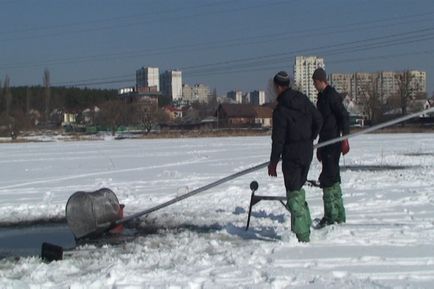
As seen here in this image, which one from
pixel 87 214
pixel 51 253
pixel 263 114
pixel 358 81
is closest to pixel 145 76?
pixel 263 114

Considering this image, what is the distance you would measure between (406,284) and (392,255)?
101cm

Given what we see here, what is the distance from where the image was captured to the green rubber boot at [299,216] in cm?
680

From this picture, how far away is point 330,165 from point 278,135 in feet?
4.27

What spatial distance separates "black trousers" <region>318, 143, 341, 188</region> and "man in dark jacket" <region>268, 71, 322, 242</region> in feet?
2.91

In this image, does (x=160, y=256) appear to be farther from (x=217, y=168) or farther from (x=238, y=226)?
(x=217, y=168)

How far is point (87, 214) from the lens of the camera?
792 centimetres

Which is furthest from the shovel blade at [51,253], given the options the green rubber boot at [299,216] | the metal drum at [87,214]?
the green rubber boot at [299,216]

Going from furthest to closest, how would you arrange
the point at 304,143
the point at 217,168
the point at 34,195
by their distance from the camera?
the point at 217,168 → the point at 34,195 → the point at 304,143

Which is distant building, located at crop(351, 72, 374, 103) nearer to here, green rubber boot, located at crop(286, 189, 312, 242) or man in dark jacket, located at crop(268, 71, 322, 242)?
man in dark jacket, located at crop(268, 71, 322, 242)

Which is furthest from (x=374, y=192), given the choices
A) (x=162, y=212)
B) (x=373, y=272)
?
(x=373, y=272)

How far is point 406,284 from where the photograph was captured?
17.2 feet

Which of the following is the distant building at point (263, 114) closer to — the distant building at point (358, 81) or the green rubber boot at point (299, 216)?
the distant building at point (358, 81)

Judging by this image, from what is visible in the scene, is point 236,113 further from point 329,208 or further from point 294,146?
point 294,146

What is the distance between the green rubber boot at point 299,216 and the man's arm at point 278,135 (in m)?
0.46
